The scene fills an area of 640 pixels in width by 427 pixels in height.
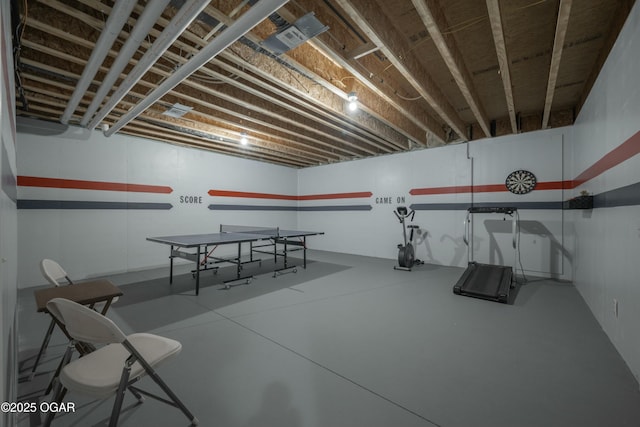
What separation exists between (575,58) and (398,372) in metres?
4.59

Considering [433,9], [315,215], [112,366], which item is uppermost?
[433,9]

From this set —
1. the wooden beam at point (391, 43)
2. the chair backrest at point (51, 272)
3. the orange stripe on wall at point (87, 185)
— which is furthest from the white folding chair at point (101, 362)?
the orange stripe on wall at point (87, 185)

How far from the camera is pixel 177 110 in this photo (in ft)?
14.6

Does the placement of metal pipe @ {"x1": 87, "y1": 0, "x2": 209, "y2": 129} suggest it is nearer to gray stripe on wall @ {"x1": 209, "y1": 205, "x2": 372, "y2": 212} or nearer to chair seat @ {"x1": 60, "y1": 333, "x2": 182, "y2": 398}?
chair seat @ {"x1": 60, "y1": 333, "x2": 182, "y2": 398}

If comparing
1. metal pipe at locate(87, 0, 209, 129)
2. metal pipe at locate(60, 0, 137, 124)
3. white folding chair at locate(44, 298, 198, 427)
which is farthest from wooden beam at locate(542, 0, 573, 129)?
white folding chair at locate(44, 298, 198, 427)

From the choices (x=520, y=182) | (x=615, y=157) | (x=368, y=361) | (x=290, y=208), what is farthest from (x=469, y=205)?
(x=290, y=208)

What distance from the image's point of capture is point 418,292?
14.5 ft

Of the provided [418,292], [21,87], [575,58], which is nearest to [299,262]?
[418,292]

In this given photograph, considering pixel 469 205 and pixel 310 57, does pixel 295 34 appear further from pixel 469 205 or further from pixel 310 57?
pixel 469 205

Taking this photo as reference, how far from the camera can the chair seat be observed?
54.1 inches

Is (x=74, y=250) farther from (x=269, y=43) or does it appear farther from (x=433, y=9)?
(x=433, y=9)

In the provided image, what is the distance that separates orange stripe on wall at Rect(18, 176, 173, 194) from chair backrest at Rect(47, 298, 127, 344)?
5003 mm

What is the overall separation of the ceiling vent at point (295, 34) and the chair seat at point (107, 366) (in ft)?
9.18

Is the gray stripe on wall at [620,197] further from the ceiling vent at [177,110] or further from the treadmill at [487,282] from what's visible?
the ceiling vent at [177,110]
